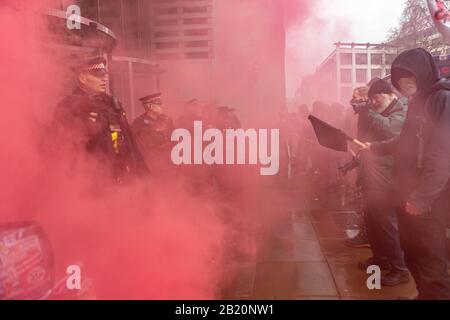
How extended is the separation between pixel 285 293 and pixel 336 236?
1428mm

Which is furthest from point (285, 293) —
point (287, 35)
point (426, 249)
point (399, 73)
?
point (287, 35)

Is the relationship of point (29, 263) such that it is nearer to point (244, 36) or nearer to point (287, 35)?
point (287, 35)

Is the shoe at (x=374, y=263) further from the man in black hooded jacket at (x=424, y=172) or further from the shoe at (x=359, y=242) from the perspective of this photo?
the man in black hooded jacket at (x=424, y=172)

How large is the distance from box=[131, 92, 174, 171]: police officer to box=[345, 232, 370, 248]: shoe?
1.85 m

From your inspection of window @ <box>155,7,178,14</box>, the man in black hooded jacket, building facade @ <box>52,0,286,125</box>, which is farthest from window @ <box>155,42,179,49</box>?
the man in black hooded jacket

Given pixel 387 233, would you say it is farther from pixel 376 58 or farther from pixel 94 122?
pixel 94 122

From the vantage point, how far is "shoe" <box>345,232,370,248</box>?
3596 mm

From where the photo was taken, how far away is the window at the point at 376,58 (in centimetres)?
322

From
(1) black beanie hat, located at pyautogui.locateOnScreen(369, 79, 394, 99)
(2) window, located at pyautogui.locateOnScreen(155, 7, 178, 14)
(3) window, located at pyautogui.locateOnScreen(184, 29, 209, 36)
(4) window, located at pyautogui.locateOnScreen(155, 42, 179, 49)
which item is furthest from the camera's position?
(4) window, located at pyautogui.locateOnScreen(155, 42, 179, 49)

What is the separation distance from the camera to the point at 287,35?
4.13 metres

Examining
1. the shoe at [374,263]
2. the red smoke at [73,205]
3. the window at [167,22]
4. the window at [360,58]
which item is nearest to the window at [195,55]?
the window at [167,22]

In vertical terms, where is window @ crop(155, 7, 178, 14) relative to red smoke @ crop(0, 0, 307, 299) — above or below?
above

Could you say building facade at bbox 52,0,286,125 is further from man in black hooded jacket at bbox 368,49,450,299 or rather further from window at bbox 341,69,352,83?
man in black hooded jacket at bbox 368,49,450,299
